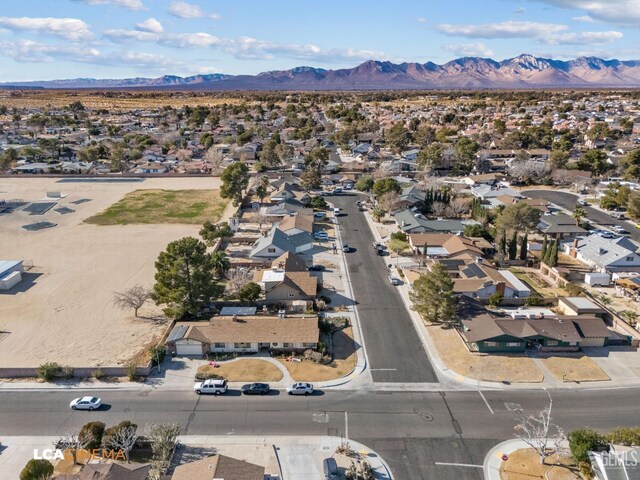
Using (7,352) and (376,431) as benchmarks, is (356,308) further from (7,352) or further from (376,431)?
(7,352)

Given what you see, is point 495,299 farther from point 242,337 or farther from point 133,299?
point 133,299

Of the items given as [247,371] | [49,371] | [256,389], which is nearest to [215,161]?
[49,371]

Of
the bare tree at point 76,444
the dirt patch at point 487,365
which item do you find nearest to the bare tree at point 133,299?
the bare tree at point 76,444

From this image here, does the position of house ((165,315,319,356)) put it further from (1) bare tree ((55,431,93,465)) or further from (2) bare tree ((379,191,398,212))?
(2) bare tree ((379,191,398,212))

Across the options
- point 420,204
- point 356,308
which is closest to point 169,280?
point 356,308

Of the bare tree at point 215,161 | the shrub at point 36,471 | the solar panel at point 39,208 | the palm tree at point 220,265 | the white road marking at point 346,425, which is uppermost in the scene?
the bare tree at point 215,161

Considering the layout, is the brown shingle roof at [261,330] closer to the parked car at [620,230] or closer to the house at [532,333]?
the house at [532,333]
